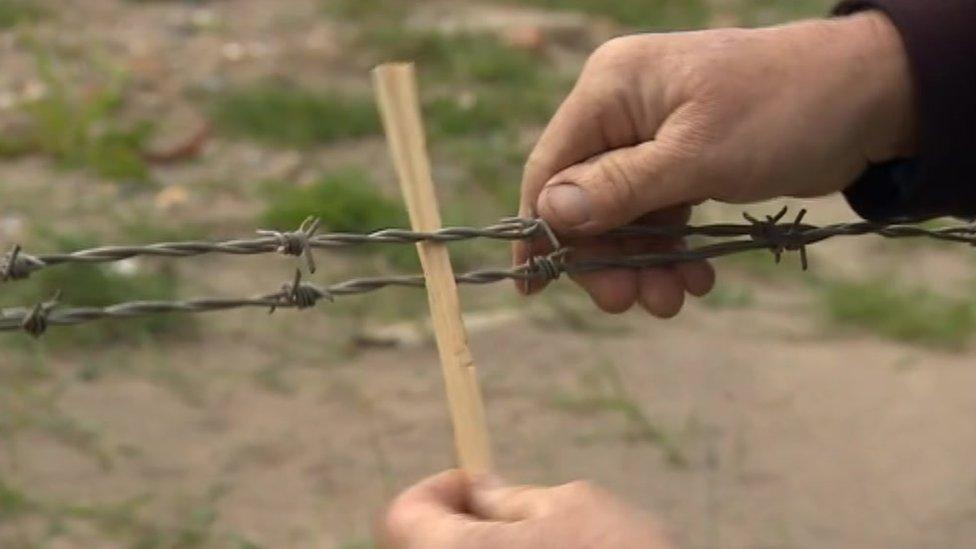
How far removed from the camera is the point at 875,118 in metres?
1.64

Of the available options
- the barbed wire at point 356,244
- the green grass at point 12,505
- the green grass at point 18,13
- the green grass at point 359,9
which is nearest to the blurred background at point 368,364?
the green grass at point 12,505

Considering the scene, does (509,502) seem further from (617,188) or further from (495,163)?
(495,163)

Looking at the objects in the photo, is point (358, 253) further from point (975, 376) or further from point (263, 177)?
point (975, 376)

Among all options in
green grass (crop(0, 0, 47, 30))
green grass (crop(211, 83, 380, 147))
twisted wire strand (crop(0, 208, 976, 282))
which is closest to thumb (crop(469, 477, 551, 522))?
twisted wire strand (crop(0, 208, 976, 282))

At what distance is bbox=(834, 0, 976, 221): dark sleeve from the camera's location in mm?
1612

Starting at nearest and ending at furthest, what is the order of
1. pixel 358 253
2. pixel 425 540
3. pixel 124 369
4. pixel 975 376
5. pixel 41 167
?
pixel 425 540, pixel 124 369, pixel 975 376, pixel 358 253, pixel 41 167

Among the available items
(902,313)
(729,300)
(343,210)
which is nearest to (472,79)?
(343,210)

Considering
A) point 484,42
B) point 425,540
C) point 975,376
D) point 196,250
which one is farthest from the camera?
point 484,42

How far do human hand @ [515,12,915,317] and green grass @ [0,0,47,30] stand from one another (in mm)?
4213

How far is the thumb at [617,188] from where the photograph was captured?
1.59m

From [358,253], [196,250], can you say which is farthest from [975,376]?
[196,250]

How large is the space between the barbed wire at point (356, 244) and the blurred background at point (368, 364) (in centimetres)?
121

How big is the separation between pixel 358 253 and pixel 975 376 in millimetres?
1499

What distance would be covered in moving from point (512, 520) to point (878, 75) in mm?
678
